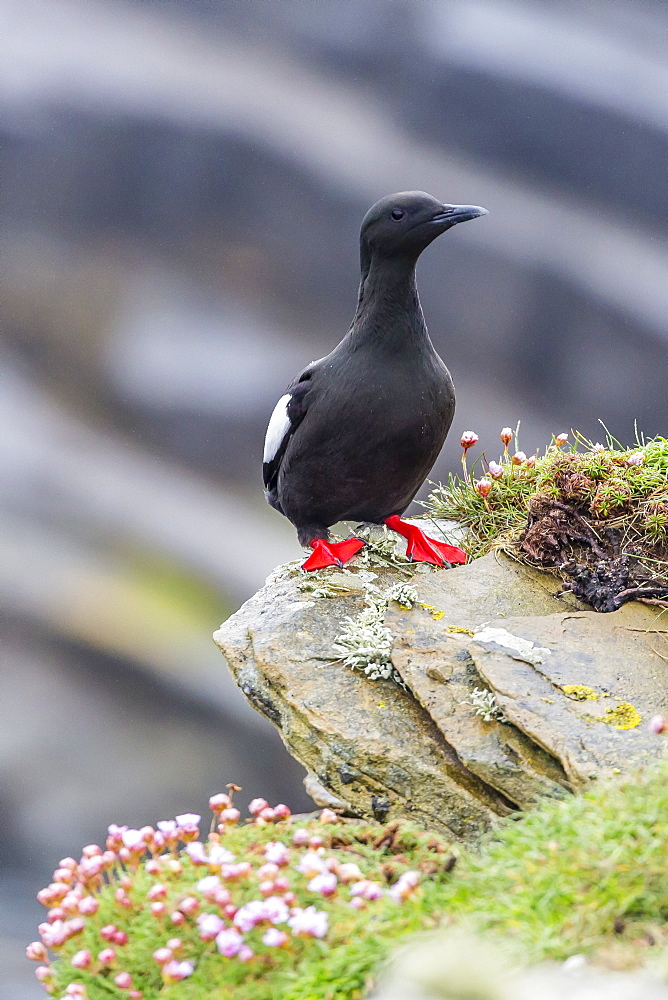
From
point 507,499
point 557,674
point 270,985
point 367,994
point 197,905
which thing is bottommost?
point 367,994

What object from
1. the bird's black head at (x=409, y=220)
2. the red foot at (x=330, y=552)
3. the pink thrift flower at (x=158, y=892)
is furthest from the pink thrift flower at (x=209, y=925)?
the bird's black head at (x=409, y=220)

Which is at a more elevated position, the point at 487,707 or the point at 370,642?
the point at 370,642

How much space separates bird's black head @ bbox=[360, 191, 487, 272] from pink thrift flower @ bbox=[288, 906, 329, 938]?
2.31 metres

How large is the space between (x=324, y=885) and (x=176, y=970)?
360 mm

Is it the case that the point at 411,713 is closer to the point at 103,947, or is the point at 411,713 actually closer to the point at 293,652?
the point at 293,652

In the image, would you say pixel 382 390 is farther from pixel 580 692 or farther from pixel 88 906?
pixel 88 906

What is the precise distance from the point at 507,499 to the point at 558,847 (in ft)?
7.47

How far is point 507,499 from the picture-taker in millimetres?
4086

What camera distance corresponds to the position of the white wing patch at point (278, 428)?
370 centimetres

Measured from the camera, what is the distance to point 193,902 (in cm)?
203

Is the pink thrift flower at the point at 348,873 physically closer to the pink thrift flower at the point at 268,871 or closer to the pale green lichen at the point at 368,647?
the pink thrift flower at the point at 268,871

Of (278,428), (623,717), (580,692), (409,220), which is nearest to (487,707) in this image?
(580,692)

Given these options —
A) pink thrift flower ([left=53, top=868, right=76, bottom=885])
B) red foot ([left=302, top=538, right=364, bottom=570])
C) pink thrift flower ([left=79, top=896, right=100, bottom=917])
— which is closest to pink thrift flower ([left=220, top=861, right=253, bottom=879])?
pink thrift flower ([left=79, top=896, right=100, bottom=917])

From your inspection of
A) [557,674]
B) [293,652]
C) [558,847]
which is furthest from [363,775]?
[558,847]
